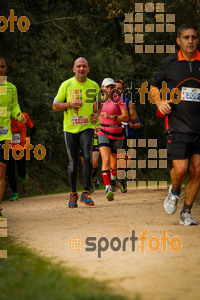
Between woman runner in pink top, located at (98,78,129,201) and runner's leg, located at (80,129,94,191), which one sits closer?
runner's leg, located at (80,129,94,191)

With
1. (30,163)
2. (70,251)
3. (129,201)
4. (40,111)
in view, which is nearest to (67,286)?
(70,251)

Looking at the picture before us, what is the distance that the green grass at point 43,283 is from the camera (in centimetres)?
418

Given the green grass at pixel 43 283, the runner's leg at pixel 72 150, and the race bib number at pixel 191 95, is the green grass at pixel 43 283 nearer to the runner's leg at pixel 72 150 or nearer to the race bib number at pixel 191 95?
the race bib number at pixel 191 95

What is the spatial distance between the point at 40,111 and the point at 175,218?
11.1 meters

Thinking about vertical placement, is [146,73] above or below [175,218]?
above

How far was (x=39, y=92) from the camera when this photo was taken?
18.9 m

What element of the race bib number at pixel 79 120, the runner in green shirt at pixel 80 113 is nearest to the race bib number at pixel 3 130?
the runner in green shirt at pixel 80 113

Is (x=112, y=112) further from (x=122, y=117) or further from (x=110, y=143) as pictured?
(x=110, y=143)

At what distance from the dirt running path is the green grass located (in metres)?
0.17

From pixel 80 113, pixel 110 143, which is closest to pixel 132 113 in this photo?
pixel 110 143

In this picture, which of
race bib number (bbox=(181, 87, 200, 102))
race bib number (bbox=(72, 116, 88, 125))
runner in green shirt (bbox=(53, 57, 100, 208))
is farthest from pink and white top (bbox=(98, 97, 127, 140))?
race bib number (bbox=(181, 87, 200, 102))

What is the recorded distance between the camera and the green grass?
4.18m

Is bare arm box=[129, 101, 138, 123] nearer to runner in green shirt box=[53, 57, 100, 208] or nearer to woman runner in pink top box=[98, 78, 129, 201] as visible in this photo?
woman runner in pink top box=[98, 78, 129, 201]

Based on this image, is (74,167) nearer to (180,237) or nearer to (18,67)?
(180,237)
